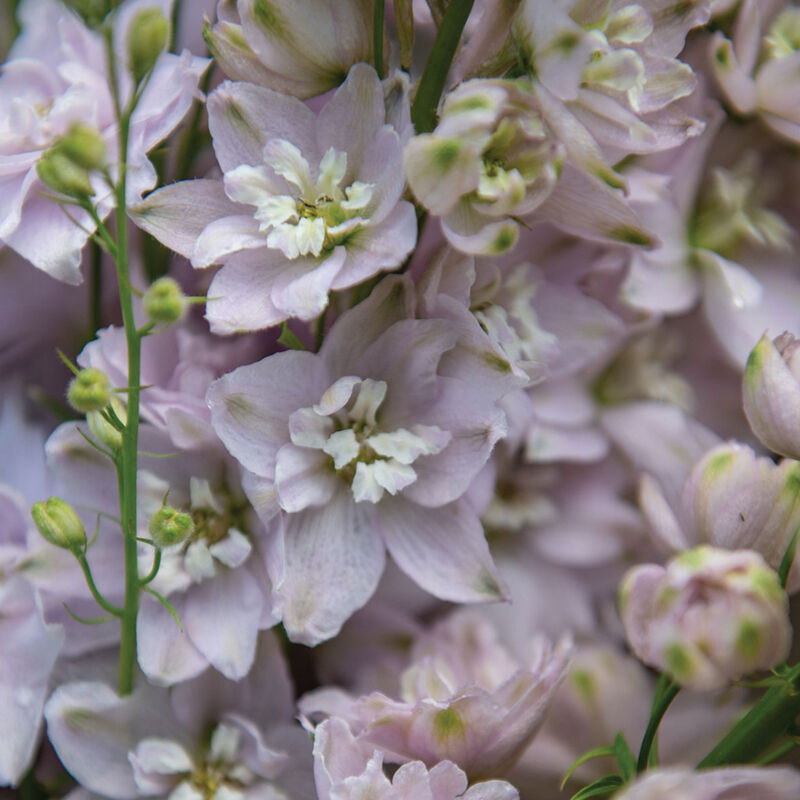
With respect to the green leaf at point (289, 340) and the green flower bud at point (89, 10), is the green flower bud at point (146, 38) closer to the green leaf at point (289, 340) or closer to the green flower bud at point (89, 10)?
the green flower bud at point (89, 10)

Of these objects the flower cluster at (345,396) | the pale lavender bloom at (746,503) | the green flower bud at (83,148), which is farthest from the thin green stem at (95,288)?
the pale lavender bloom at (746,503)

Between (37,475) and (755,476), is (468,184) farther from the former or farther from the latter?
(37,475)

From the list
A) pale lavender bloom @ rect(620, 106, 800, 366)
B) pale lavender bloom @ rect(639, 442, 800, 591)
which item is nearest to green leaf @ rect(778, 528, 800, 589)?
pale lavender bloom @ rect(639, 442, 800, 591)

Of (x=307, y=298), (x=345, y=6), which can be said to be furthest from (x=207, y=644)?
(x=345, y=6)

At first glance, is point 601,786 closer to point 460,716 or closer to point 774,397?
point 460,716

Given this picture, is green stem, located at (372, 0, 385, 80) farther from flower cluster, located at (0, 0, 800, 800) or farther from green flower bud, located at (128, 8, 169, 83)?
green flower bud, located at (128, 8, 169, 83)

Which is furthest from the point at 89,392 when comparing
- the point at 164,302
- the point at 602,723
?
the point at 602,723
